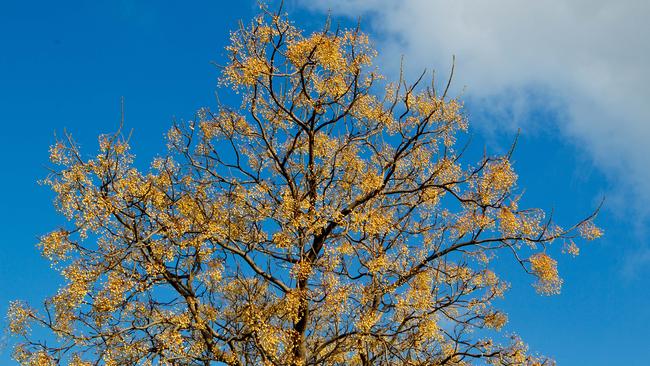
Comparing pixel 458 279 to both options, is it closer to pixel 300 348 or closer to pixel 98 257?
pixel 300 348

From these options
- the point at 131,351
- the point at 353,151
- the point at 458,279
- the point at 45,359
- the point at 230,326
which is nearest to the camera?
the point at 45,359

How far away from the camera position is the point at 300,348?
49.3 ft

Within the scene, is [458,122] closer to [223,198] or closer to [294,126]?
[294,126]

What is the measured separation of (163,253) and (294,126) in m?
4.92

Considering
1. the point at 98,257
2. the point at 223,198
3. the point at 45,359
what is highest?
the point at 223,198

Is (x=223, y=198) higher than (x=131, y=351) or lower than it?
higher

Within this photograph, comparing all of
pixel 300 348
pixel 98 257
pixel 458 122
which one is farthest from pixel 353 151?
pixel 98 257

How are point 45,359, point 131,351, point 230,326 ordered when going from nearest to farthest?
point 45,359 → point 131,351 → point 230,326

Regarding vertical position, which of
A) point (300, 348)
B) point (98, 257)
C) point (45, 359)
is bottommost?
point (45, 359)

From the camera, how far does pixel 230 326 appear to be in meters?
15.1

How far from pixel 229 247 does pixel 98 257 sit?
289 centimetres

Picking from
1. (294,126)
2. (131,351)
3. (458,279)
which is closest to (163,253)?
(131,351)

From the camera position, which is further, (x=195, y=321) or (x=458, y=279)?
(x=458, y=279)

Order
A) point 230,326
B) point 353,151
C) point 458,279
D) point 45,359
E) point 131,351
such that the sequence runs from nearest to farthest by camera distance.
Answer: point 45,359
point 131,351
point 230,326
point 458,279
point 353,151
